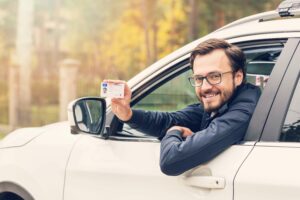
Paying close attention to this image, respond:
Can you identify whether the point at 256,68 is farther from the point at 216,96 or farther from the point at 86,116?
the point at 86,116

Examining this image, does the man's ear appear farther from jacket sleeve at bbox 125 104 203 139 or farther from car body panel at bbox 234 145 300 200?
jacket sleeve at bbox 125 104 203 139

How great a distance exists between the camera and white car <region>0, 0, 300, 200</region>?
2.75 m

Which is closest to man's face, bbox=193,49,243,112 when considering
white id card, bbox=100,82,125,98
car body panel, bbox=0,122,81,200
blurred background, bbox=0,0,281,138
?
white id card, bbox=100,82,125,98

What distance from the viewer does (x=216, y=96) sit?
305cm

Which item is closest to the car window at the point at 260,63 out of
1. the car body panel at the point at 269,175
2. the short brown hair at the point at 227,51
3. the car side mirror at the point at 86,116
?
the short brown hair at the point at 227,51

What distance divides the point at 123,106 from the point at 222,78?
0.55 metres

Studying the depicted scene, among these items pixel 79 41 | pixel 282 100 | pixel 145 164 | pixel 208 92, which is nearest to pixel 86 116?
pixel 145 164

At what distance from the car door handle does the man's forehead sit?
489 mm

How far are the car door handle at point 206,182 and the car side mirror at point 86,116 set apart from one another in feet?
1.98

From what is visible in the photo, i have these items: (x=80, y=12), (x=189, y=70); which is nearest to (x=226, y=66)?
(x=189, y=70)

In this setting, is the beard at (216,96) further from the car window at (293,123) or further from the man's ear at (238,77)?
the car window at (293,123)

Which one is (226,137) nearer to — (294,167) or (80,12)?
(294,167)

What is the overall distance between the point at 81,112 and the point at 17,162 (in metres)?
0.56

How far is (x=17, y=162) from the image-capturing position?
3.69 metres
